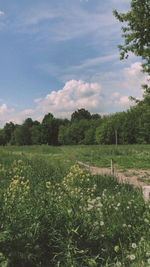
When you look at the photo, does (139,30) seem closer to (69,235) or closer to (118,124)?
(69,235)

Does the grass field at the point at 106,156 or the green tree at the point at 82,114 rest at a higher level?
Result: the green tree at the point at 82,114

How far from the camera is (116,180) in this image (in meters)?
6.90

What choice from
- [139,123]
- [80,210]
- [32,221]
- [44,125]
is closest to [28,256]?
[32,221]

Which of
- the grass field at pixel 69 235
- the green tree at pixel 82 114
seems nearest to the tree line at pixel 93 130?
the green tree at pixel 82 114

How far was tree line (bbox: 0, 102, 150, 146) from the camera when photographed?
112ft

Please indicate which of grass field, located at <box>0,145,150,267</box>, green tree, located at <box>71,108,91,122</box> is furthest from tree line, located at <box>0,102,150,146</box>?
grass field, located at <box>0,145,150,267</box>

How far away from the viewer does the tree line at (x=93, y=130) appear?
1347 inches

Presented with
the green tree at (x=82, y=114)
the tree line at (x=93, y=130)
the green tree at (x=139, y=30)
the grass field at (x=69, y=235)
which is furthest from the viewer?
the green tree at (x=82, y=114)

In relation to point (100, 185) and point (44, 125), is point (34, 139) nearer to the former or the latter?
point (44, 125)

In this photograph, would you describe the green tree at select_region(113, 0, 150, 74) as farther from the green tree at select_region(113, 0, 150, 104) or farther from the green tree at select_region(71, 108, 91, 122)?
the green tree at select_region(71, 108, 91, 122)

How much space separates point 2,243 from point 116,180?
15.9 ft

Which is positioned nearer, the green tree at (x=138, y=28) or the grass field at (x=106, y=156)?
the green tree at (x=138, y=28)

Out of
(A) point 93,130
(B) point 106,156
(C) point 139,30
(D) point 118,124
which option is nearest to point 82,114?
(A) point 93,130

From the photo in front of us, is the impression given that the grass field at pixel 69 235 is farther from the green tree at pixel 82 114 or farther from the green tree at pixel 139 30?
the green tree at pixel 82 114
